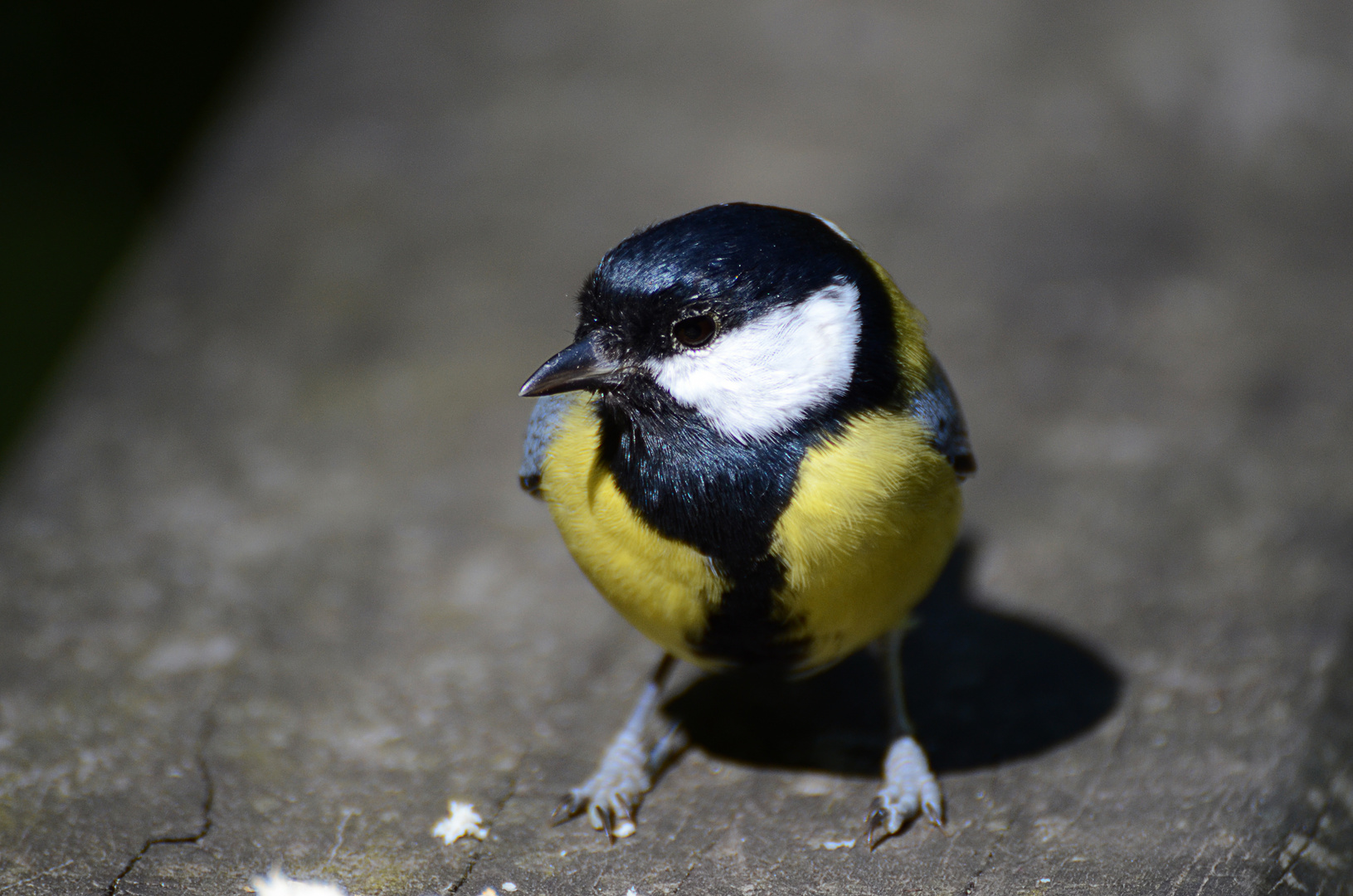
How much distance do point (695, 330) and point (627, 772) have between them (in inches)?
40.0

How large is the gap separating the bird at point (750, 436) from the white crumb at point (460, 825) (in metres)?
0.58

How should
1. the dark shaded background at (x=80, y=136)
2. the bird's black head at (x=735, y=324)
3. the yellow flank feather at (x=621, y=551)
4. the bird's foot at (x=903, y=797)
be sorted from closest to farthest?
the bird's black head at (x=735, y=324), the yellow flank feather at (x=621, y=551), the bird's foot at (x=903, y=797), the dark shaded background at (x=80, y=136)

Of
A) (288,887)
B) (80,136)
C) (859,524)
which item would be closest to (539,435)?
(859,524)

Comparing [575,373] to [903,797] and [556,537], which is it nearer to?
[903,797]

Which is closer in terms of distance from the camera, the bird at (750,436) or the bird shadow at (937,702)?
the bird at (750,436)

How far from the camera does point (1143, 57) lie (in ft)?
18.0

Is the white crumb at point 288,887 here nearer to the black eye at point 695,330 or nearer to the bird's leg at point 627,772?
the bird's leg at point 627,772

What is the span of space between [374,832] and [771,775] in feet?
2.85

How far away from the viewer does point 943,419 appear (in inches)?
95.9

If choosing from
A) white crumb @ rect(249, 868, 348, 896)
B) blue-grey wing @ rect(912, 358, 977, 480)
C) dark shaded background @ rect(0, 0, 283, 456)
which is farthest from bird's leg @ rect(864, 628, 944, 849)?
dark shaded background @ rect(0, 0, 283, 456)

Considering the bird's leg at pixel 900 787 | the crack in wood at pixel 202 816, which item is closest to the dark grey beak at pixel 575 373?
the bird's leg at pixel 900 787

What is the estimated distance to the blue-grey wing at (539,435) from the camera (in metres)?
2.52

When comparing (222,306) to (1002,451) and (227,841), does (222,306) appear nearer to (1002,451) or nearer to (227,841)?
(227,841)

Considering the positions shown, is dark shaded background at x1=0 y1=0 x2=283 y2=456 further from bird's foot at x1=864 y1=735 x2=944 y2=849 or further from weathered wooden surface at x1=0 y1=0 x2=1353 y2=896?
bird's foot at x1=864 y1=735 x2=944 y2=849
